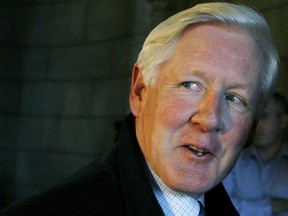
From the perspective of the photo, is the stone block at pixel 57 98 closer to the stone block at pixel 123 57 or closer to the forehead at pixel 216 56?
the stone block at pixel 123 57

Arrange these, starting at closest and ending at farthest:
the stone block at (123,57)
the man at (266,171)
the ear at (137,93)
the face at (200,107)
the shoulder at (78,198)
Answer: the shoulder at (78,198)
the face at (200,107)
the ear at (137,93)
the man at (266,171)
the stone block at (123,57)

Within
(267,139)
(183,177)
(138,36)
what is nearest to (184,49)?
(183,177)

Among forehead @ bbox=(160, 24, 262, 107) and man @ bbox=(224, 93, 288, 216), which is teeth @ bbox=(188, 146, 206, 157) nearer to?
forehead @ bbox=(160, 24, 262, 107)

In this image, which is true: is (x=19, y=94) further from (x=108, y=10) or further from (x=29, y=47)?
(x=108, y=10)

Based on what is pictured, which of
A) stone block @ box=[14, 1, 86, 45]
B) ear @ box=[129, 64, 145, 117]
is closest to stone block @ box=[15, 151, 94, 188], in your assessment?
stone block @ box=[14, 1, 86, 45]

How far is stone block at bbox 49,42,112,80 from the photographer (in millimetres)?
4051

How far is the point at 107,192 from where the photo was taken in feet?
3.70

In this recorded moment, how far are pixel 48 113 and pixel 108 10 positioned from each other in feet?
3.05

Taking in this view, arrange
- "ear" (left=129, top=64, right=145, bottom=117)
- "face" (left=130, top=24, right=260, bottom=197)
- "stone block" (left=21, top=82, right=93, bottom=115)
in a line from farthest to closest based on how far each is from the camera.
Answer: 1. "stone block" (left=21, top=82, right=93, bottom=115)
2. "ear" (left=129, top=64, right=145, bottom=117)
3. "face" (left=130, top=24, right=260, bottom=197)

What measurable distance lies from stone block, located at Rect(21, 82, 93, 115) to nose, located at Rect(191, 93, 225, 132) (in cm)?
296

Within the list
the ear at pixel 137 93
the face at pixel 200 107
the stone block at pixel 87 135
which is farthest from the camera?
the stone block at pixel 87 135

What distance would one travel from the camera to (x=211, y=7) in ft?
4.01

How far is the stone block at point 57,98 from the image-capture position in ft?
13.6

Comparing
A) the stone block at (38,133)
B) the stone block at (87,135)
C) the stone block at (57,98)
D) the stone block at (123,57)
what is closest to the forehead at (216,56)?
the stone block at (123,57)
